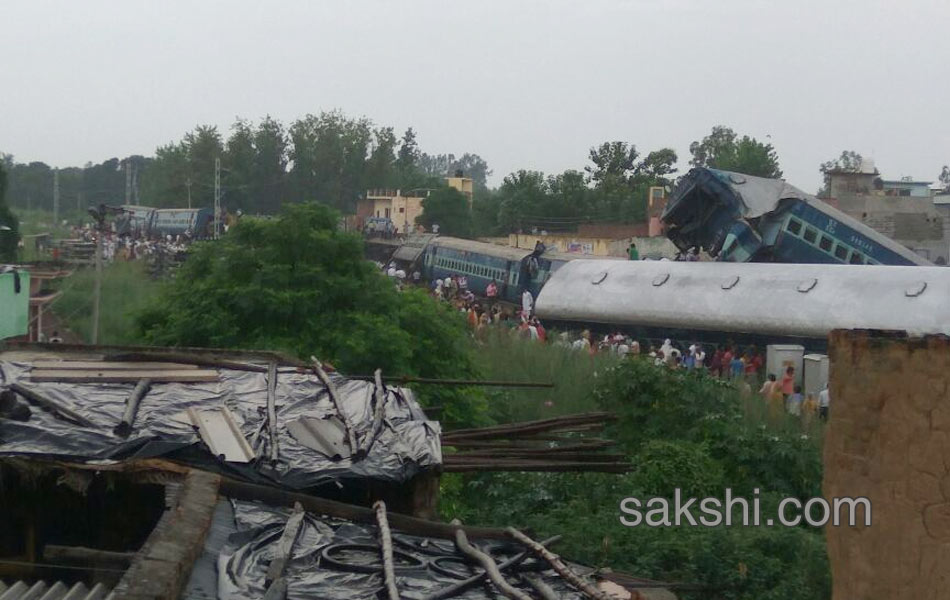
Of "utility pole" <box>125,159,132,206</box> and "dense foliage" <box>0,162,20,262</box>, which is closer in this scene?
"dense foliage" <box>0,162,20,262</box>

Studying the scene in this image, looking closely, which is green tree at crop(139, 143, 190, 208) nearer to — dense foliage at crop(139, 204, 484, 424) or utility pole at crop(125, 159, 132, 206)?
utility pole at crop(125, 159, 132, 206)

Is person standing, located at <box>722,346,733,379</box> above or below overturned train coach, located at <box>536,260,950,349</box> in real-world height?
below

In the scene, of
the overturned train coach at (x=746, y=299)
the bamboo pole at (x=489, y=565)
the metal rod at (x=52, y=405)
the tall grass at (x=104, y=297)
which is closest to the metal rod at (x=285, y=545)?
the bamboo pole at (x=489, y=565)

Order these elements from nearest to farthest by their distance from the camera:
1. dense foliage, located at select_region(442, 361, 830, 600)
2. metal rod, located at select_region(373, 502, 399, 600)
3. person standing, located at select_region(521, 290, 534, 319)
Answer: metal rod, located at select_region(373, 502, 399, 600)
dense foliage, located at select_region(442, 361, 830, 600)
person standing, located at select_region(521, 290, 534, 319)

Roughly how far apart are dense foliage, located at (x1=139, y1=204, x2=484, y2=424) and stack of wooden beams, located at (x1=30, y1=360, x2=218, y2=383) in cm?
620

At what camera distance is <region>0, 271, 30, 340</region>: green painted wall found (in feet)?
74.6

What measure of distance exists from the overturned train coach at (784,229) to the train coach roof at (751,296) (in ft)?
4.68

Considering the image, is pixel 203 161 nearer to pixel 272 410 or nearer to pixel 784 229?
pixel 784 229

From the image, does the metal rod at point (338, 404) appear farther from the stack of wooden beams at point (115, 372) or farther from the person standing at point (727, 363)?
the person standing at point (727, 363)

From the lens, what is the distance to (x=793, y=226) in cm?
2750

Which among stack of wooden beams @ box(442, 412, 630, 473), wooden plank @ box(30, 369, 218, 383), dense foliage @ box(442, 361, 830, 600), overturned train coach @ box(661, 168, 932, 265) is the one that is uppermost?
overturned train coach @ box(661, 168, 932, 265)

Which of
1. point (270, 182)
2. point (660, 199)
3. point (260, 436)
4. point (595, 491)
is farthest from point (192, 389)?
point (270, 182)

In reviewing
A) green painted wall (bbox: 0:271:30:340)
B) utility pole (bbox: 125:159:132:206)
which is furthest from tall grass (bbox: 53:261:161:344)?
utility pole (bbox: 125:159:132:206)

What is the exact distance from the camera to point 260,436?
707 centimetres
